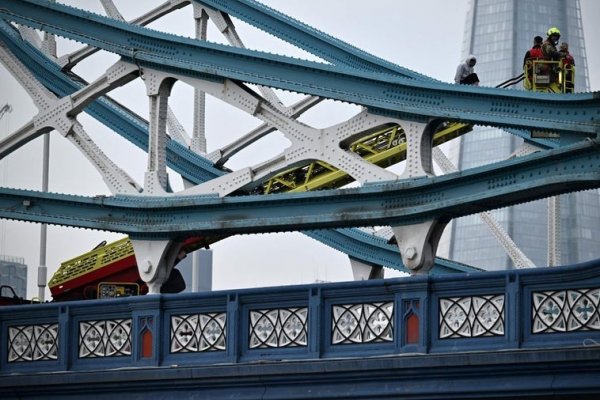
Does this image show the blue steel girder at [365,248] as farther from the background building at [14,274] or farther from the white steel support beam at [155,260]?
the background building at [14,274]

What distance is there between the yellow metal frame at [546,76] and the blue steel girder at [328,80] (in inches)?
205

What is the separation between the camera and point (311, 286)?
2684 centimetres

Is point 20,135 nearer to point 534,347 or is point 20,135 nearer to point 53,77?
point 53,77

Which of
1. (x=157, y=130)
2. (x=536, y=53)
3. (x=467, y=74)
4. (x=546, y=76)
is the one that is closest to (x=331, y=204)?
(x=157, y=130)

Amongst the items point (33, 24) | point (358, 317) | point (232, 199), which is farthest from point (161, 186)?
point (358, 317)

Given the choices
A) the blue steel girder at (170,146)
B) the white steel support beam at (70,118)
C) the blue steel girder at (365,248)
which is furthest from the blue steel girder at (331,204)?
Result: the blue steel girder at (365,248)

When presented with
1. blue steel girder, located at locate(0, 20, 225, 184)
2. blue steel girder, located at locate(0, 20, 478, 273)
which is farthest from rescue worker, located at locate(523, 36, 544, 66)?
blue steel girder, located at locate(0, 20, 225, 184)

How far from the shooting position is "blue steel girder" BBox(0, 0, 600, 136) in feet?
94.1

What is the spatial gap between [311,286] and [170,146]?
12822mm

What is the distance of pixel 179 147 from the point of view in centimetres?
3925

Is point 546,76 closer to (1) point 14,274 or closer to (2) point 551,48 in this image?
(2) point 551,48

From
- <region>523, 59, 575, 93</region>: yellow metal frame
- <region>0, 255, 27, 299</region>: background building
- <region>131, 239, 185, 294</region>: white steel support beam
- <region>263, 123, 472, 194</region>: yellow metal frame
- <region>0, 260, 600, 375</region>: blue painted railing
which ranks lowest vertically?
<region>0, 260, 600, 375</region>: blue painted railing

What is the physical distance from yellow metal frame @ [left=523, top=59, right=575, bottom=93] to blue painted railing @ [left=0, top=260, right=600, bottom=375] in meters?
9.55

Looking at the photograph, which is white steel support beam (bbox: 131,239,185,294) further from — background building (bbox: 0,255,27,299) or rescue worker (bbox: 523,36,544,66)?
background building (bbox: 0,255,27,299)
